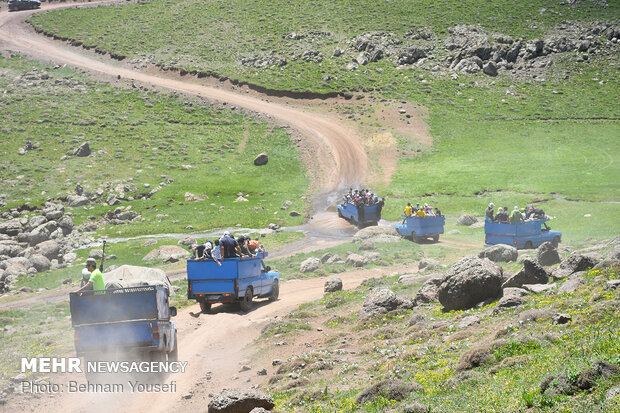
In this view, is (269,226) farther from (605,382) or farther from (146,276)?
(605,382)

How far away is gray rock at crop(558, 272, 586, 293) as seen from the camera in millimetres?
16453

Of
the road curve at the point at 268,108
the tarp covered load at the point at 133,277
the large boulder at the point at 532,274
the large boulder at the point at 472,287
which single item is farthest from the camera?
the road curve at the point at 268,108

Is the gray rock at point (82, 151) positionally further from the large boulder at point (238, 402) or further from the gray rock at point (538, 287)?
the large boulder at point (238, 402)

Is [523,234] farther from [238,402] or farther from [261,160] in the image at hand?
[261,160]

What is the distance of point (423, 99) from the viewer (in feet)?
281

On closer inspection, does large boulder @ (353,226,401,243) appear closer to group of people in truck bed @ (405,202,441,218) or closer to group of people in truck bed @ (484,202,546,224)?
group of people in truck bed @ (405,202,441,218)

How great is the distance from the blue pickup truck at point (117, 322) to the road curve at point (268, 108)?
1925 inches

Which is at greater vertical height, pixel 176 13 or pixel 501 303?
pixel 176 13

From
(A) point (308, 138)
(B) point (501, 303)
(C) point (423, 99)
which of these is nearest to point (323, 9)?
(C) point (423, 99)

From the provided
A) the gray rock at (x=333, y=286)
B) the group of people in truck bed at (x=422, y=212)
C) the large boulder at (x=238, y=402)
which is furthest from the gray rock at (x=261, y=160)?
the large boulder at (x=238, y=402)

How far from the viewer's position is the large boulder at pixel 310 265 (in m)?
34.2

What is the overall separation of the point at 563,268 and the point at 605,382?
10955 millimetres

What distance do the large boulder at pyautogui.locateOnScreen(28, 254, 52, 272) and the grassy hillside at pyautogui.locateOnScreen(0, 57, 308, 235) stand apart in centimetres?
917

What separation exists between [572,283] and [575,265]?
7.75ft
